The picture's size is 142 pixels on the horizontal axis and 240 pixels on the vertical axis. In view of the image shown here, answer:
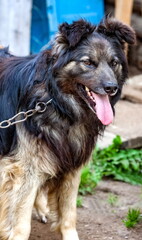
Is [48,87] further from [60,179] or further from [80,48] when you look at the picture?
[60,179]

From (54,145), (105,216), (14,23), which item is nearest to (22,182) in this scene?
(54,145)

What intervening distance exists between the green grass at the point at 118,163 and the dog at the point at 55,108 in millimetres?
2021

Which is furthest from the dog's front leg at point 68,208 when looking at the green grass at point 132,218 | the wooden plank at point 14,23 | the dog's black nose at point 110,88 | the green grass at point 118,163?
the wooden plank at point 14,23

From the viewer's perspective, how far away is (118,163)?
24.8 ft

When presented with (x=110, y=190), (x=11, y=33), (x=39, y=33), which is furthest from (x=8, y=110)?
(x=39, y=33)

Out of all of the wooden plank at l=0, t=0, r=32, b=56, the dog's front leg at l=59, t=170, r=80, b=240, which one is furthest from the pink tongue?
the wooden plank at l=0, t=0, r=32, b=56

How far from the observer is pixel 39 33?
10.5m

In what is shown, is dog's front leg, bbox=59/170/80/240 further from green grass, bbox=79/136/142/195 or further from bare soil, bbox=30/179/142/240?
green grass, bbox=79/136/142/195

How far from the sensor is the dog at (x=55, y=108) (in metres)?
4.93

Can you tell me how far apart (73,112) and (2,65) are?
90cm

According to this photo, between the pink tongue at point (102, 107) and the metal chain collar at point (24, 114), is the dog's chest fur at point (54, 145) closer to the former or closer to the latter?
the metal chain collar at point (24, 114)

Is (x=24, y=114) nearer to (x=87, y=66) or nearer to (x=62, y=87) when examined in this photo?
(x=62, y=87)

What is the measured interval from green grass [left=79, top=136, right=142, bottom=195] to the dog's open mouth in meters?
2.45

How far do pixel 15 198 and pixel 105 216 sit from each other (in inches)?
61.1
